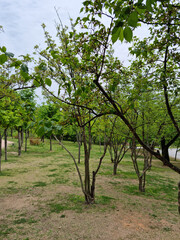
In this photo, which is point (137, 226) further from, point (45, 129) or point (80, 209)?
point (45, 129)

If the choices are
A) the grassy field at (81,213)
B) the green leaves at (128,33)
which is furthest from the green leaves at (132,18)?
the grassy field at (81,213)

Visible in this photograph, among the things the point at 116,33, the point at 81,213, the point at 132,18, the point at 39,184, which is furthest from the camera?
the point at 39,184

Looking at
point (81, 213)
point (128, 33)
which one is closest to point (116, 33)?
point (128, 33)

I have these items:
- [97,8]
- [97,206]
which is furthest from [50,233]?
[97,8]

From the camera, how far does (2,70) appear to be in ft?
23.5

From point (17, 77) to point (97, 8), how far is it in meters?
5.48

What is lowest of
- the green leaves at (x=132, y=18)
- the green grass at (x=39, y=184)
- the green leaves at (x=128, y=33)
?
the green grass at (x=39, y=184)

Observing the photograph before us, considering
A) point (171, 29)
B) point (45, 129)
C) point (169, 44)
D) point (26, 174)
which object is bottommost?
point (26, 174)

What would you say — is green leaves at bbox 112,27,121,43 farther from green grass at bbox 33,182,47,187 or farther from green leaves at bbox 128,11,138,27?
green grass at bbox 33,182,47,187

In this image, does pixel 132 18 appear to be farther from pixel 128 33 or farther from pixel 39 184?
pixel 39 184

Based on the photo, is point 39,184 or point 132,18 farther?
point 39,184

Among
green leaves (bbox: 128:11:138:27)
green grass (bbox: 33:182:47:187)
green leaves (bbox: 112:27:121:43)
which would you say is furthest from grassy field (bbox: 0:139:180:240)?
green leaves (bbox: 128:11:138:27)

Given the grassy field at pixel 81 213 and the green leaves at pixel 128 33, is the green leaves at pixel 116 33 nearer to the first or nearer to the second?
the green leaves at pixel 128 33

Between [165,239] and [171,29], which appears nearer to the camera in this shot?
[171,29]
